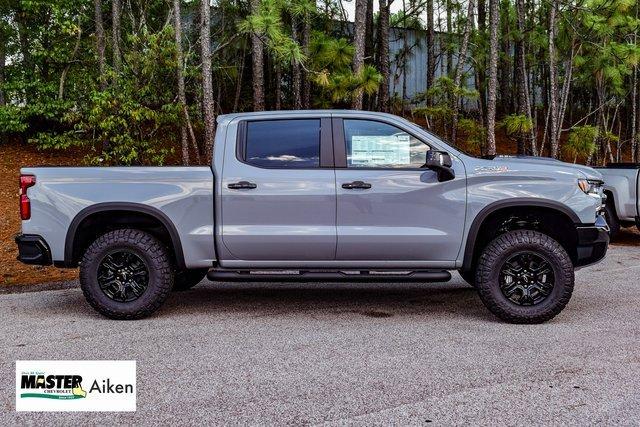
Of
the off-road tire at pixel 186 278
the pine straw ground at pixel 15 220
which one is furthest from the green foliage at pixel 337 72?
the off-road tire at pixel 186 278

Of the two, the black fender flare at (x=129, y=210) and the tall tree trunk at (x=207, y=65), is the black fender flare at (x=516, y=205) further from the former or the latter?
the tall tree trunk at (x=207, y=65)

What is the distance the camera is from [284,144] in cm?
562

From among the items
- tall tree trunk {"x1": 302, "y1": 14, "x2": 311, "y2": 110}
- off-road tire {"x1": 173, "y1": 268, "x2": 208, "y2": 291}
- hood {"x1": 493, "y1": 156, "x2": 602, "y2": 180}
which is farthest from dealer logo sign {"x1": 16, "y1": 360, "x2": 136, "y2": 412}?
tall tree trunk {"x1": 302, "y1": 14, "x2": 311, "y2": 110}

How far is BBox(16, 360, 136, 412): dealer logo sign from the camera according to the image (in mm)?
3529

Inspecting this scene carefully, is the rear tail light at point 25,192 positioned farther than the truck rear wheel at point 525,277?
Yes

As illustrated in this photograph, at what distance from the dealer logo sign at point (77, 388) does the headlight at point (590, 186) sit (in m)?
4.09

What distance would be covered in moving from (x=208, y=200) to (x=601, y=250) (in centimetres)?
363

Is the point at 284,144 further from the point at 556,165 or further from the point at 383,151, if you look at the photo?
the point at 556,165

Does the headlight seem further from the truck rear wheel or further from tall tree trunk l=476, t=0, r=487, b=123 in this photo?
tall tree trunk l=476, t=0, r=487, b=123

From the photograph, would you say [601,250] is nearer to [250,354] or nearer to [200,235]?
[250,354]

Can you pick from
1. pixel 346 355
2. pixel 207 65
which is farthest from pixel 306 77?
pixel 346 355

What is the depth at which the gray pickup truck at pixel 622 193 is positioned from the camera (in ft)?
32.8

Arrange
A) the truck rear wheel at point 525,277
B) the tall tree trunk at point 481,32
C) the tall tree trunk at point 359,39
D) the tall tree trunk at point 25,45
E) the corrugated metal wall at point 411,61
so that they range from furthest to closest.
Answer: the corrugated metal wall at point 411,61 < the tall tree trunk at point 481,32 < the tall tree trunk at point 25,45 < the tall tree trunk at point 359,39 < the truck rear wheel at point 525,277

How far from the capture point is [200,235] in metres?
5.50
